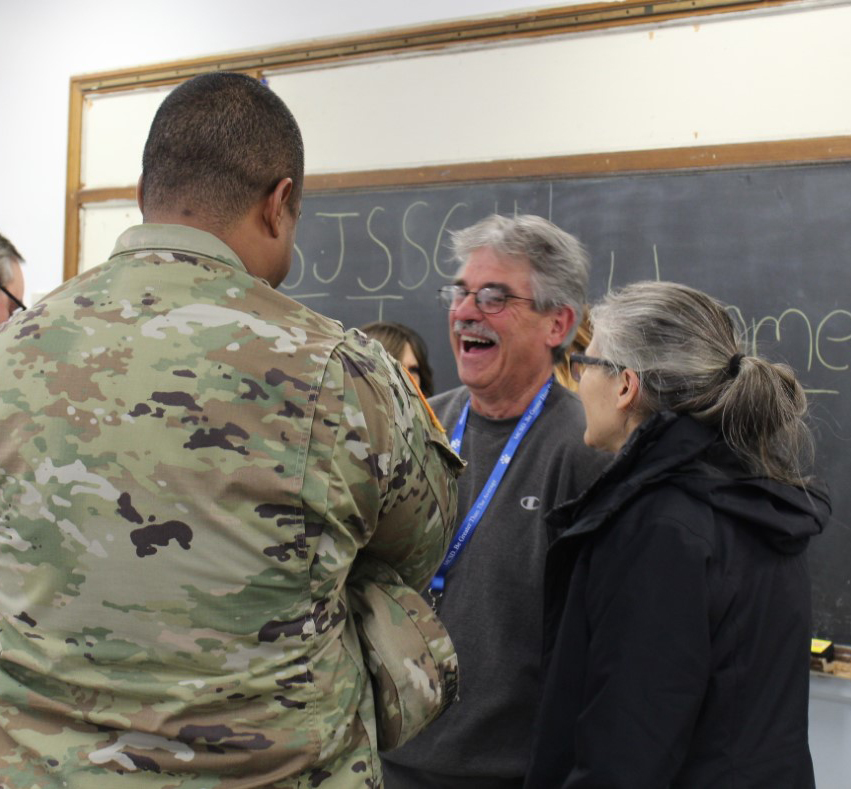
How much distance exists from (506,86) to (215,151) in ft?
6.37

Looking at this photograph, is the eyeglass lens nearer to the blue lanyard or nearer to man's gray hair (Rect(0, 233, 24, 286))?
the blue lanyard

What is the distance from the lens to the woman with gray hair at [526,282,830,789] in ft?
4.16

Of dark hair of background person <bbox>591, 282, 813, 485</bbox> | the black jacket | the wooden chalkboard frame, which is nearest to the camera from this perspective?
the black jacket

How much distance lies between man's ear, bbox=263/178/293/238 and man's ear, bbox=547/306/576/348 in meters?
0.91

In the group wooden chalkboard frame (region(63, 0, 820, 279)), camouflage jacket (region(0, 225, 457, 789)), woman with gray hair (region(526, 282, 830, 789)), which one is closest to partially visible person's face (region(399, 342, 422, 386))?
wooden chalkboard frame (region(63, 0, 820, 279))

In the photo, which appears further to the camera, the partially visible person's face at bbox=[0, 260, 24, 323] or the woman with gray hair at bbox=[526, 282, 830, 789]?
the partially visible person's face at bbox=[0, 260, 24, 323]

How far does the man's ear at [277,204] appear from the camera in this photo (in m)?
1.15

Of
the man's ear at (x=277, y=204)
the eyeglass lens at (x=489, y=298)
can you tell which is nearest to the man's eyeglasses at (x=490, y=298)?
the eyeglass lens at (x=489, y=298)

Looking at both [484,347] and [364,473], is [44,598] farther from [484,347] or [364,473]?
[484,347]

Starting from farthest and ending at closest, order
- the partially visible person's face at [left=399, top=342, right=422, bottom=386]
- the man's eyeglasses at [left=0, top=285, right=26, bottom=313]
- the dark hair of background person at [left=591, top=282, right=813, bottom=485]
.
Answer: the partially visible person's face at [left=399, top=342, right=422, bottom=386]
the man's eyeglasses at [left=0, top=285, right=26, bottom=313]
the dark hair of background person at [left=591, top=282, right=813, bottom=485]

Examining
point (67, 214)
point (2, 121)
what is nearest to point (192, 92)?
point (67, 214)

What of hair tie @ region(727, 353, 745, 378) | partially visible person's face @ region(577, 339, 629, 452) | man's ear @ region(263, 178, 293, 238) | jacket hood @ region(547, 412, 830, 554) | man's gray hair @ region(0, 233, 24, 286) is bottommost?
jacket hood @ region(547, 412, 830, 554)

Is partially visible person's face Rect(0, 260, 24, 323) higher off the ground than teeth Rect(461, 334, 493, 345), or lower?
higher

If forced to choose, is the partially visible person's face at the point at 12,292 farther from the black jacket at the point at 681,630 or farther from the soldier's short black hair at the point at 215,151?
the black jacket at the point at 681,630
